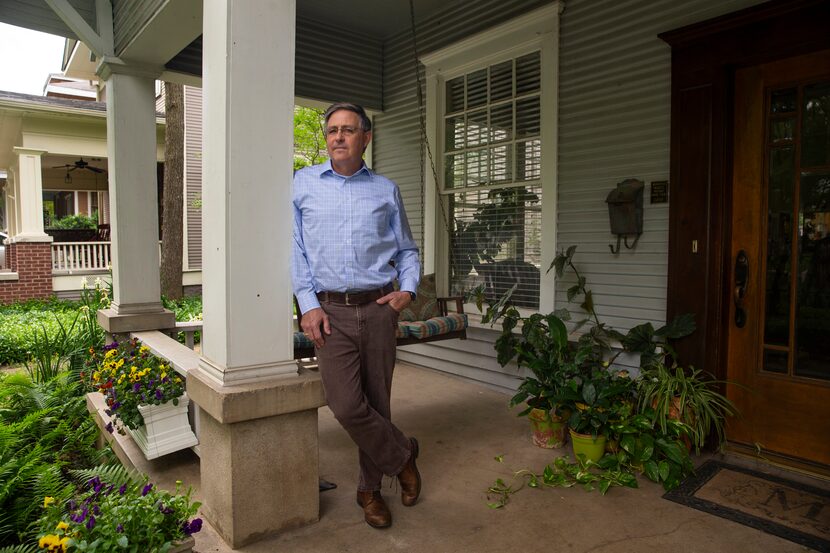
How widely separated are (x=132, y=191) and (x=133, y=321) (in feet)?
3.19

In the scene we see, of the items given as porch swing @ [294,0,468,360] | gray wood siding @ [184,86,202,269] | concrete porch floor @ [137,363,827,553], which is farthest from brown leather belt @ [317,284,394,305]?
gray wood siding @ [184,86,202,269]

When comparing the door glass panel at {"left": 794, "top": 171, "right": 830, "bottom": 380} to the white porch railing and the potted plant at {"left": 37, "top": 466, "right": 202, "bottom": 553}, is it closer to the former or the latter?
the potted plant at {"left": 37, "top": 466, "right": 202, "bottom": 553}

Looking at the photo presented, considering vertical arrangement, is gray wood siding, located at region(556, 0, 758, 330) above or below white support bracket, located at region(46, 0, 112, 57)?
below

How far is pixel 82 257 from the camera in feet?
35.5

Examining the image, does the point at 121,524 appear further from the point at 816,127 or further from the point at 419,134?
the point at 419,134

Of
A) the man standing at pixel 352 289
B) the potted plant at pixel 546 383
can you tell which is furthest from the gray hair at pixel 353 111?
the potted plant at pixel 546 383

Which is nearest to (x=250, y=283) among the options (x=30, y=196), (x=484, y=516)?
(x=484, y=516)

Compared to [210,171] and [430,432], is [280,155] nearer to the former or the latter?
[210,171]

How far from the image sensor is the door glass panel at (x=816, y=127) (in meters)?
2.88

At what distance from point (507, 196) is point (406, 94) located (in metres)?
1.74

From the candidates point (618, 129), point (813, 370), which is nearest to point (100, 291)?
point (618, 129)

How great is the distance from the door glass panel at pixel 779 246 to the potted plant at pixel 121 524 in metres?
3.03

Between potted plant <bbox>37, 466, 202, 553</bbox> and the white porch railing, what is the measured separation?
10.1m

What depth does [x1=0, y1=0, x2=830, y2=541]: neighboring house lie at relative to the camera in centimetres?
220
